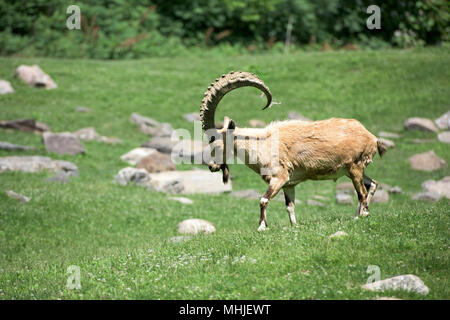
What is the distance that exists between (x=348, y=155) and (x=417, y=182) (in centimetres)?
1272

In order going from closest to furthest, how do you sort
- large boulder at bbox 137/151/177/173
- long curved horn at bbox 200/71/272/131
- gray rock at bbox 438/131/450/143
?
long curved horn at bbox 200/71/272/131 < large boulder at bbox 137/151/177/173 < gray rock at bbox 438/131/450/143

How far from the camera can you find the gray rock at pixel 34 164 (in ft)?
70.3

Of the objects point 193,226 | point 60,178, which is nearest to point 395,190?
point 193,226

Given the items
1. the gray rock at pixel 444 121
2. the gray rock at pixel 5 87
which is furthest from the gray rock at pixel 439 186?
the gray rock at pixel 5 87

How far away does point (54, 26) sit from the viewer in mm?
41469

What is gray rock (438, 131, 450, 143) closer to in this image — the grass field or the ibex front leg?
the grass field

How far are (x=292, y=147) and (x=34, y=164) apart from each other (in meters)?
13.5

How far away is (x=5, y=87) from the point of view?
30625 mm

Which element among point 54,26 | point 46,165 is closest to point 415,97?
point 46,165

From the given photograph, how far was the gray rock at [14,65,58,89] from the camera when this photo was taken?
31645 millimetres

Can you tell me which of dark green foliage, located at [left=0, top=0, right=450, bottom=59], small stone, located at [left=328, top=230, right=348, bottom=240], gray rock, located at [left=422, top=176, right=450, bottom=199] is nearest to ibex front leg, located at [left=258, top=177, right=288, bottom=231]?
small stone, located at [left=328, top=230, right=348, bottom=240]

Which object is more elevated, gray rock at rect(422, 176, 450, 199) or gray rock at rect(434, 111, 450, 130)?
gray rock at rect(434, 111, 450, 130)

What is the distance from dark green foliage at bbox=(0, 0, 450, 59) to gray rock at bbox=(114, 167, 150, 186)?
2139 centimetres
